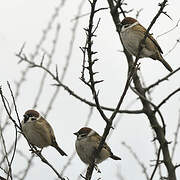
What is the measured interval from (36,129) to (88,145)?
771 mm

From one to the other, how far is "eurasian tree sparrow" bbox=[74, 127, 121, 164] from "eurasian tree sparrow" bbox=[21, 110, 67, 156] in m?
0.53

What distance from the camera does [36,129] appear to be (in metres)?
5.19

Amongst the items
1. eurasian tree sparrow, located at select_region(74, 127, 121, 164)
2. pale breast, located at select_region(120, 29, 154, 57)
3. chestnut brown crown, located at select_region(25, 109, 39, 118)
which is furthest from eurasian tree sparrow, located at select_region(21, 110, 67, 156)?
pale breast, located at select_region(120, 29, 154, 57)

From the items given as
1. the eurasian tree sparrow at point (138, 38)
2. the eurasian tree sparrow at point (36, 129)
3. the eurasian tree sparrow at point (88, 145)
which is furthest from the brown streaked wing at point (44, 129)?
the eurasian tree sparrow at point (138, 38)

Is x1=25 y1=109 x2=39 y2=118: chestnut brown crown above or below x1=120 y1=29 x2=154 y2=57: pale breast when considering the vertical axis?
below

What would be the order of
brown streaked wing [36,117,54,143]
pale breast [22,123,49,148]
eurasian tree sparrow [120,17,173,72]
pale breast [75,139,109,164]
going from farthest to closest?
brown streaked wing [36,117,54,143] → pale breast [22,123,49,148] → eurasian tree sparrow [120,17,173,72] → pale breast [75,139,109,164]

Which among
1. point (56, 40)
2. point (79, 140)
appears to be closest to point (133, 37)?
point (56, 40)

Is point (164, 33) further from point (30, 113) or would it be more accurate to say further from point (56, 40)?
point (30, 113)

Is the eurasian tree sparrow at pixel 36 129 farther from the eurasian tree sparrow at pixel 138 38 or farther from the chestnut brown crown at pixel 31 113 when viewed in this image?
the eurasian tree sparrow at pixel 138 38

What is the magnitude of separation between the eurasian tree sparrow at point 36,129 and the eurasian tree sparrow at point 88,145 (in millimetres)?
532

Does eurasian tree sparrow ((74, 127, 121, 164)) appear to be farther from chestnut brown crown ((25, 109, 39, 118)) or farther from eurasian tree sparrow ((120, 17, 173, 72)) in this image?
eurasian tree sparrow ((120, 17, 173, 72))

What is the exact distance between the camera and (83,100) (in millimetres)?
2467

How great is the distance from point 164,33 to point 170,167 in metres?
1.08

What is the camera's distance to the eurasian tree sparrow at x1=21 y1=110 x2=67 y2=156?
5137mm
